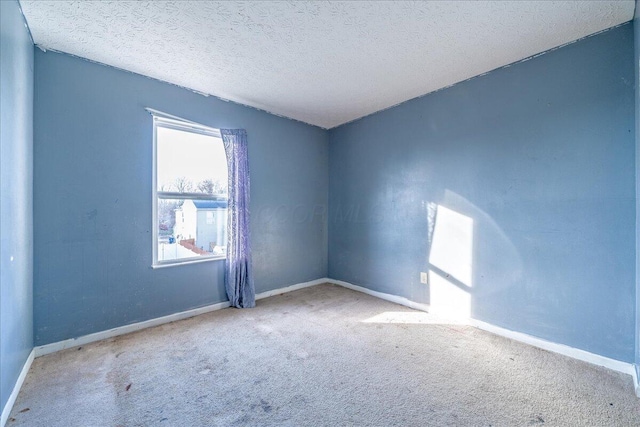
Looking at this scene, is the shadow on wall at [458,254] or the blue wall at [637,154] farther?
the shadow on wall at [458,254]

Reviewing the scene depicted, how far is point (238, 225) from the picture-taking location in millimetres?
3062

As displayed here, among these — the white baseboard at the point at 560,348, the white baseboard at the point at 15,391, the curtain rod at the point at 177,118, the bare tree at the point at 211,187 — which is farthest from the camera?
the bare tree at the point at 211,187

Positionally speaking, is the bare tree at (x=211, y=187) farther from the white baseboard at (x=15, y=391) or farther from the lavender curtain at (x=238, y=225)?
the white baseboard at (x=15, y=391)

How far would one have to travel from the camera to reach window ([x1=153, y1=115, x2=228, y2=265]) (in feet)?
8.76

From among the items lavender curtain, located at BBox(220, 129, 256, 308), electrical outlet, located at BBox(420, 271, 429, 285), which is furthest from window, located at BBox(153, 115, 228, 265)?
electrical outlet, located at BBox(420, 271, 429, 285)

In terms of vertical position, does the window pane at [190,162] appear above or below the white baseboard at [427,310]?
above

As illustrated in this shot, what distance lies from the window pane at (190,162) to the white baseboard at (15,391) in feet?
5.16

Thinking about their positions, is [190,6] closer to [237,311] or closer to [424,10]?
[424,10]

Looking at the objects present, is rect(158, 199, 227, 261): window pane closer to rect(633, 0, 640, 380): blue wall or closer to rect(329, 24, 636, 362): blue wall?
rect(329, 24, 636, 362): blue wall

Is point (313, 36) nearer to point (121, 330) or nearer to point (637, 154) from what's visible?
point (637, 154)

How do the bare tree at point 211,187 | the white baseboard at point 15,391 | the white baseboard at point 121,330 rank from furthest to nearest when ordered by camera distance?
the bare tree at point 211,187
the white baseboard at point 121,330
the white baseboard at point 15,391

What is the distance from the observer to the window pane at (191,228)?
8.86ft

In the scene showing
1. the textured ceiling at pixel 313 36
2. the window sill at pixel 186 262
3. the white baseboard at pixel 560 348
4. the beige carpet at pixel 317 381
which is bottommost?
the beige carpet at pixel 317 381

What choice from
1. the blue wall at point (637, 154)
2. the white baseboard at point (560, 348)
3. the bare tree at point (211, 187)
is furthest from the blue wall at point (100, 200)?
the blue wall at point (637, 154)
